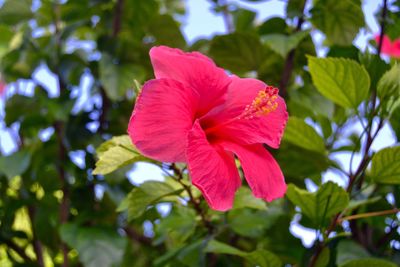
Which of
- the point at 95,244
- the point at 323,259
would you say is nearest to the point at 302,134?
the point at 323,259

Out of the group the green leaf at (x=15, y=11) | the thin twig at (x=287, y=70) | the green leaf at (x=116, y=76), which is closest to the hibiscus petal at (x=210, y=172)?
the thin twig at (x=287, y=70)

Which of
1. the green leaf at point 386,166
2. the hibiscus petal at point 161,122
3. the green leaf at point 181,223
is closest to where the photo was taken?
the hibiscus petal at point 161,122

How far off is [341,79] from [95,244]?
2.51 ft

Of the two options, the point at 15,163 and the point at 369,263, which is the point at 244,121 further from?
the point at 15,163

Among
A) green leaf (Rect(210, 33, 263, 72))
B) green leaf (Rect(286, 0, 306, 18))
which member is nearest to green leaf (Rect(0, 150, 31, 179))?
green leaf (Rect(210, 33, 263, 72))

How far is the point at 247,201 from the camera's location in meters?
1.15

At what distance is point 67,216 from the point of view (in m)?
1.65

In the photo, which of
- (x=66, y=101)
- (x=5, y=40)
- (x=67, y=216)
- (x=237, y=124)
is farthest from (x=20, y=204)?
(x=237, y=124)

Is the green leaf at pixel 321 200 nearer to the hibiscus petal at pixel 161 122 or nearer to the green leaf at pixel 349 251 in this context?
the green leaf at pixel 349 251

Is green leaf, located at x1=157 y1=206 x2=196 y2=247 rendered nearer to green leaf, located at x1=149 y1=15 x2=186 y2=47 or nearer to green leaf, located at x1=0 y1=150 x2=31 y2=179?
green leaf, located at x1=0 y1=150 x2=31 y2=179

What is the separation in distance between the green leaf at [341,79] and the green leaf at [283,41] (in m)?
0.20

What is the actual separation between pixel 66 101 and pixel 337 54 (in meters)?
0.80

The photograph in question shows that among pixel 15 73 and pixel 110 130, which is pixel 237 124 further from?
pixel 15 73

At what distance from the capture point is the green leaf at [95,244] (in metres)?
1.41
